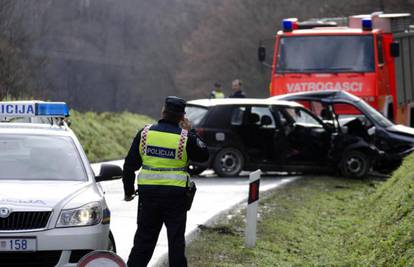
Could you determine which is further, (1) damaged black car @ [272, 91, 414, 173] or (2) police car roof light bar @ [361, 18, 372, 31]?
(2) police car roof light bar @ [361, 18, 372, 31]

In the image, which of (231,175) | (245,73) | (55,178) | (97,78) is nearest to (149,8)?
(97,78)

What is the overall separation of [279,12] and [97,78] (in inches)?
1060

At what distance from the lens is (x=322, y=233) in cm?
1402

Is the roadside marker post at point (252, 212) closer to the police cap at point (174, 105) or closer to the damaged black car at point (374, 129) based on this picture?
the police cap at point (174, 105)

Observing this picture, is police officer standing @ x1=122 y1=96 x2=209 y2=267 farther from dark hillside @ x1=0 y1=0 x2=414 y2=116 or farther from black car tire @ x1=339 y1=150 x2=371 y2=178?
dark hillside @ x1=0 y1=0 x2=414 y2=116

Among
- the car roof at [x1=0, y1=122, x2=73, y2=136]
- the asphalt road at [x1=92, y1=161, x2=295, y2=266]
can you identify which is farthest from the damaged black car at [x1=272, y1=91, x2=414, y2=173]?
the car roof at [x1=0, y1=122, x2=73, y2=136]

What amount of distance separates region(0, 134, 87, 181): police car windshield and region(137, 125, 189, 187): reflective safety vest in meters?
1.07

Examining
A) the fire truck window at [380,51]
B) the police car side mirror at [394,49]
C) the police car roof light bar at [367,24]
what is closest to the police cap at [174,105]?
the fire truck window at [380,51]

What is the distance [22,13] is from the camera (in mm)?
36375

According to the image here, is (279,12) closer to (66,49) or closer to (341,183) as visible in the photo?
(66,49)

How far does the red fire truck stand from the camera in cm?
2497

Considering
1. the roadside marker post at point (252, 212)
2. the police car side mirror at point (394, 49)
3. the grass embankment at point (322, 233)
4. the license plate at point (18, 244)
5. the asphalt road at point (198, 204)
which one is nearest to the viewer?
the license plate at point (18, 244)

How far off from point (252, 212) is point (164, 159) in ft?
11.2

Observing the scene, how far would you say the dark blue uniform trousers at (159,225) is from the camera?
8438mm
